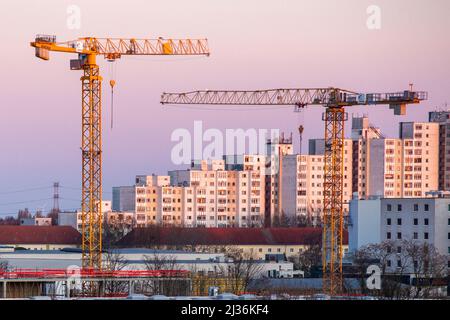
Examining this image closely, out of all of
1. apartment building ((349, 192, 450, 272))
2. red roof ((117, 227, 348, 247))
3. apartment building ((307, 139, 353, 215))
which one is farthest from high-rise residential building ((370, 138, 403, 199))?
apartment building ((349, 192, 450, 272))

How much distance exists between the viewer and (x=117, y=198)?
37.6m

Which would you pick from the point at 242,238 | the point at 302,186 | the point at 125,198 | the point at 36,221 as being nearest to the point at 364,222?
the point at 242,238

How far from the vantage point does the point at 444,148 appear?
28609 millimetres

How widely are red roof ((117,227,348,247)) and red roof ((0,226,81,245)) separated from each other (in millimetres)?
1558

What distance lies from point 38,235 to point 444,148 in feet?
30.8

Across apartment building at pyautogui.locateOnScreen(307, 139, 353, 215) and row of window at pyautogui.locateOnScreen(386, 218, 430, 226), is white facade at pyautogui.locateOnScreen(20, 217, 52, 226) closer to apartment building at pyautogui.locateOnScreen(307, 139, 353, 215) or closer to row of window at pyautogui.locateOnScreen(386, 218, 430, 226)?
apartment building at pyautogui.locateOnScreen(307, 139, 353, 215)

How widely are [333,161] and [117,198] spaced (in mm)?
19689

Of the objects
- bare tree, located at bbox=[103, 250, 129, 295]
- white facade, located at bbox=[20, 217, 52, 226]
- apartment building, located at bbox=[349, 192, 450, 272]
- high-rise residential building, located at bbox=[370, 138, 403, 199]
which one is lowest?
white facade, located at bbox=[20, 217, 52, 226]

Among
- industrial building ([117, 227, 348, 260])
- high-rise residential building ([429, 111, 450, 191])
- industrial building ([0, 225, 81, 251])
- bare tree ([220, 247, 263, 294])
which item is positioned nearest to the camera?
bare tree ([220, 247, 263, 294])

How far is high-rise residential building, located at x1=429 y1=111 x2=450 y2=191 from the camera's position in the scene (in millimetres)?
28188

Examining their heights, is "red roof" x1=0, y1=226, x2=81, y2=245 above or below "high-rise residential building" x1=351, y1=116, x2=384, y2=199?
below

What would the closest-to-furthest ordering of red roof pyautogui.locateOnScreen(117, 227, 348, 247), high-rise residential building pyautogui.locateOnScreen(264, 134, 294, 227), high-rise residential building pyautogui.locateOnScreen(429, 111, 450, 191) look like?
red roof pyautogui.locateOnScreen(117, 227, 348, 247)
high-rise residential building pyautogui.locateOnScreen(429, 111, 450, 191)
high-rise residential building pyautogui.locateOnScreen(264, 134, 294, 227)

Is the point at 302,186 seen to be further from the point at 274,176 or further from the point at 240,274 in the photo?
the point at 240,274
